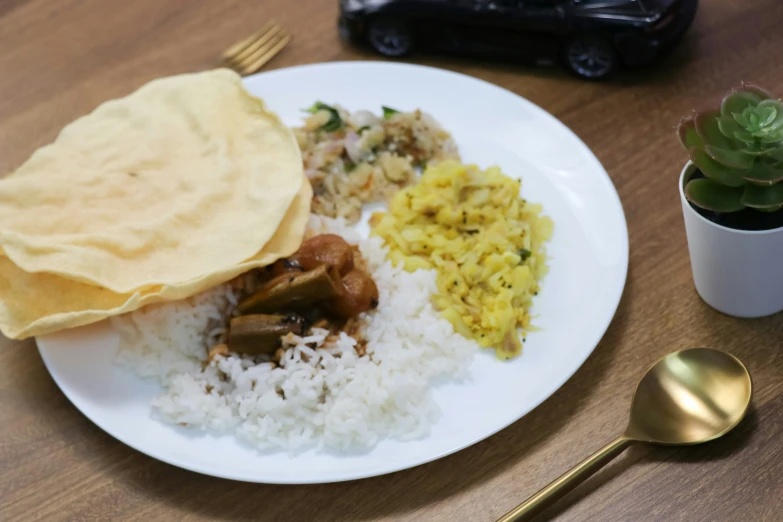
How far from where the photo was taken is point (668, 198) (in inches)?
78.8

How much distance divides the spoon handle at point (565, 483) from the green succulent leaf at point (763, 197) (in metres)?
0.53

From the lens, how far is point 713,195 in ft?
4.83

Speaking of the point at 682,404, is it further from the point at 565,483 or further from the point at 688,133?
the point at 688,133

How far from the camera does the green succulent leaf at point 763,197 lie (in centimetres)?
141

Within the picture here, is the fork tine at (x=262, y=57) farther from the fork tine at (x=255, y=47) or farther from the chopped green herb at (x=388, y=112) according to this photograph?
the chopped green herb at (x=388, y=112)

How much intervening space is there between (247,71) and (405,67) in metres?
0.62

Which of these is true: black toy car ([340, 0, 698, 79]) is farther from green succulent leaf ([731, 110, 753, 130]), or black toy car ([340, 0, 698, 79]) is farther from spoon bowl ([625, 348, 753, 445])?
spoon bowl ([625, 348, 753, 445])

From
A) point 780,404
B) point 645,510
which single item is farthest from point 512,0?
point 645,510

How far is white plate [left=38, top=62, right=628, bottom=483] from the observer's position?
1451mm

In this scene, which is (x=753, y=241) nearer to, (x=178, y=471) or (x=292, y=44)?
(x=178, y=471)

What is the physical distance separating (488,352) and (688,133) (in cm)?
64

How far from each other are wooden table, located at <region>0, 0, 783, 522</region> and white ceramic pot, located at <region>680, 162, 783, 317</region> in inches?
1.9

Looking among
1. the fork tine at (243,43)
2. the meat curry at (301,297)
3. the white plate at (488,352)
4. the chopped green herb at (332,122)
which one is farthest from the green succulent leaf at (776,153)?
the fork tine at (243,43)

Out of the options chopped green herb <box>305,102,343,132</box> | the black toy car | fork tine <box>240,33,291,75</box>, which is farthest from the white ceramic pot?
Answer: fork tine <box>240,33,291,75</box>
